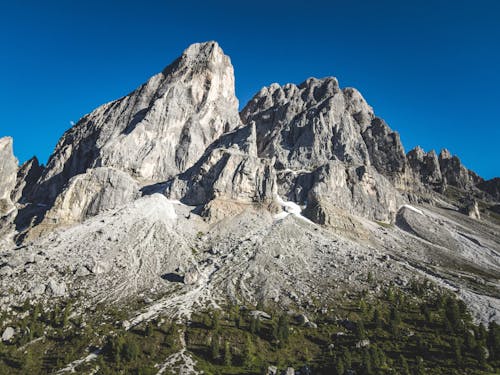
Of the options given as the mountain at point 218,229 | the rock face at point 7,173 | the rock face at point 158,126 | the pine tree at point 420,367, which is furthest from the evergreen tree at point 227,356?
the rock face at point 7,173

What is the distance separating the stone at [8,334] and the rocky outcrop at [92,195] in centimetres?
5840

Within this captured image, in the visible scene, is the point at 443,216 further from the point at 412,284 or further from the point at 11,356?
the point at 11,356

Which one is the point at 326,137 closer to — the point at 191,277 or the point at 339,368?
the point at 191,277

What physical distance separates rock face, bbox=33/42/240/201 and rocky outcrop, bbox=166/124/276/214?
25306mm

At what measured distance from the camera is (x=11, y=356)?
5600cm

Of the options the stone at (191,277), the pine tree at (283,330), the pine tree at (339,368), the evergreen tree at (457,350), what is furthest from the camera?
the stone at (191,277)

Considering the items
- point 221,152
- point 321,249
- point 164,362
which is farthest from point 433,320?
point 221,152

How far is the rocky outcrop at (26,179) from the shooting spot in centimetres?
16988

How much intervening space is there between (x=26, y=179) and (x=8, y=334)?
143671 millimetres

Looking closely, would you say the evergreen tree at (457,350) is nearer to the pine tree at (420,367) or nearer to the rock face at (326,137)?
the pine tree at (420,367)

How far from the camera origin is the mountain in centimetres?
6769

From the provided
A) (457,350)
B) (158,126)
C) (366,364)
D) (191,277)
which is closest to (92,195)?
(158,126)

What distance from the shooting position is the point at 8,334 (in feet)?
200

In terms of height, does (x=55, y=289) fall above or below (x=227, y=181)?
below
